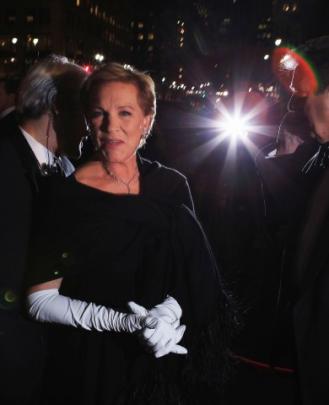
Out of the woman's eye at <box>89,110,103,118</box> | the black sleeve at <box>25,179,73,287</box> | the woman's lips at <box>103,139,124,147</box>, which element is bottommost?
the black sleeve at <box>25,179,73,287</box>

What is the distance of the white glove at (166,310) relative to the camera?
1948mm

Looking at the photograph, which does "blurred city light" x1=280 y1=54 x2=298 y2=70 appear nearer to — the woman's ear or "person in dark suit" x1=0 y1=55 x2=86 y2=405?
the woman's ear

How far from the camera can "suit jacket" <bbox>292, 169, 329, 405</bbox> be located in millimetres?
1873

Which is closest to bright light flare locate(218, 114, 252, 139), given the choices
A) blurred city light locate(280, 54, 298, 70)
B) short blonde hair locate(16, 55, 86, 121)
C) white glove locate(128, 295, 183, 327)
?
blurred city light locate(280, 54, 298, 70)

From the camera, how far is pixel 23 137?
2.33 m

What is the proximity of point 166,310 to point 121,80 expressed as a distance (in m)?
1.17

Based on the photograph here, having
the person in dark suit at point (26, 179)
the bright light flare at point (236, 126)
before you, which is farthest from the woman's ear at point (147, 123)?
the bright light flare at point (236, 126)

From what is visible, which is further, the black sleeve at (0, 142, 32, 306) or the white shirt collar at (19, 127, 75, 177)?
the white shirt collar at (19, 127, 75, 177)

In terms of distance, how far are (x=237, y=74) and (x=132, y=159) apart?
11970 mm

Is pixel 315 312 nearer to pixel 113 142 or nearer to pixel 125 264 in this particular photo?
pixel 125 264

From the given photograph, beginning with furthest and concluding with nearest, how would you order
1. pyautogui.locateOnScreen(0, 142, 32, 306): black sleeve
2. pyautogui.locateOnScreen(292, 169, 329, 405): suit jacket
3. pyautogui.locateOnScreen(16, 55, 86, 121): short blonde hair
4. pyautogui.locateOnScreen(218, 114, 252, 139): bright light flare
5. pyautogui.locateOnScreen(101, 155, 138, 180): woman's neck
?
pyautogui.locateOnScreen(218, 114, 252, 139): bright light flare < pyautogui.locateOnScreen(16, 55, 86, 121): short blonde hair < pyautogui.locateOnScreen(101, 155, 138, 180): woman's neck < pyautogui.locateOnScreen(0, 142, 32, 306): black sleeve < pyautogui.locateOnScreen(292, 169, 329, 405): suit jacket

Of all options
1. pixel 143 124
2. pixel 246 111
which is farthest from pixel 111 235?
pixel 246 111

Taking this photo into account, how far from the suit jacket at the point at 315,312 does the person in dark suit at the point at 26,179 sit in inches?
53.4

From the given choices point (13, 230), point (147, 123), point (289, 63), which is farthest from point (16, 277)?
point (289, 63)
